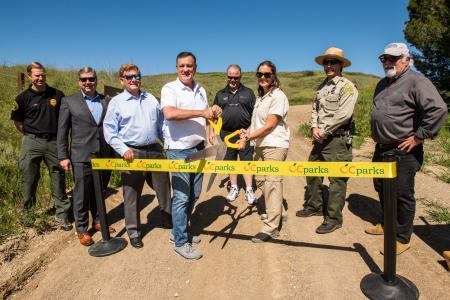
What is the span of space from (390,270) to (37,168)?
15.5ft

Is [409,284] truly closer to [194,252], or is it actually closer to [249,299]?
[249,299]

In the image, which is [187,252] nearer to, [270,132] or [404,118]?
[270,132]

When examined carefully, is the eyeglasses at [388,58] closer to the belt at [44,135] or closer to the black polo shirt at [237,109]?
the black polo shirt at [237,109]

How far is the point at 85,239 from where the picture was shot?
4203mm

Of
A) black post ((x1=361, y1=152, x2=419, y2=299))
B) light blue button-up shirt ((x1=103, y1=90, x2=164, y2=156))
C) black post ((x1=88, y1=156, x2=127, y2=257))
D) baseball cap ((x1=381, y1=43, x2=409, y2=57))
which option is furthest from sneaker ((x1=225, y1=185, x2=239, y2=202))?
baseball cap ((x1=381, y1=43, x2=409, y2=57))

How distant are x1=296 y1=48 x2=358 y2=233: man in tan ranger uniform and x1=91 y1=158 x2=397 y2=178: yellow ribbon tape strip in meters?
1.29

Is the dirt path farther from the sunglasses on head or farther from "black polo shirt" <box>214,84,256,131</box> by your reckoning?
the sunglasses on head

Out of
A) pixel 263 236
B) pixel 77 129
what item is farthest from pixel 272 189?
pixel 77 129

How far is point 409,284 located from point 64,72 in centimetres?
1620

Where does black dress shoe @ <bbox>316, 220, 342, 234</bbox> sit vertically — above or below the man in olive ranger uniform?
below

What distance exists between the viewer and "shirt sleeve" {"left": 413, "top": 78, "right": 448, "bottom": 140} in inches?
129

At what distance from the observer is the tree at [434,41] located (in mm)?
15406

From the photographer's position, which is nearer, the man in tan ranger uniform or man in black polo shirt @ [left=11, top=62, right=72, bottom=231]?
the man in tan ranger uniform

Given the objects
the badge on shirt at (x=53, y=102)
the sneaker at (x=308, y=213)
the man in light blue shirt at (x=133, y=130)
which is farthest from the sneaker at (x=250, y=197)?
the badge on shirt at (x=53, y=102)
